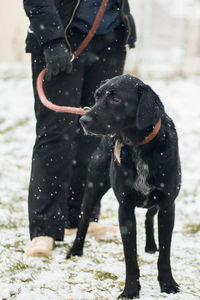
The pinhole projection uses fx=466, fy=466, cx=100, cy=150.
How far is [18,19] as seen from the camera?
16672 millimetres

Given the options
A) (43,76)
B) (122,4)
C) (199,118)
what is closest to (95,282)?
(43,76)

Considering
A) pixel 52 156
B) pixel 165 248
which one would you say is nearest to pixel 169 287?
pixel 165 248

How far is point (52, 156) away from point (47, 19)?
89 centimetres

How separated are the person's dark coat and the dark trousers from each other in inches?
3.8

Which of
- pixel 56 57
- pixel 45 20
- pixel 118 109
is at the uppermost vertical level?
pixel 45 20

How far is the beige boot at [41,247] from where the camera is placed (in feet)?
9.69

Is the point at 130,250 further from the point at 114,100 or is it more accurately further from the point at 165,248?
the point at 114,100

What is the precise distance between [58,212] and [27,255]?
0.34 meters

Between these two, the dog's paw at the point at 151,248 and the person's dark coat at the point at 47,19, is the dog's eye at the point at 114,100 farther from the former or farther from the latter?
the dog's paw at the point at 151,248

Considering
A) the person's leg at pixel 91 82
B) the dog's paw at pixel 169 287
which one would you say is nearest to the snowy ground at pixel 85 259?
the dog's paw at pixel 169 287

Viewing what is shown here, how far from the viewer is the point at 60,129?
10.2ft

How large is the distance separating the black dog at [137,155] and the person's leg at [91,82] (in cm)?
65

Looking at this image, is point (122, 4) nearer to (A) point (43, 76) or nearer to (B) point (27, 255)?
(A) point (43, 76)

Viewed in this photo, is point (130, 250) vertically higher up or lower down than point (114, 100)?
lower down
